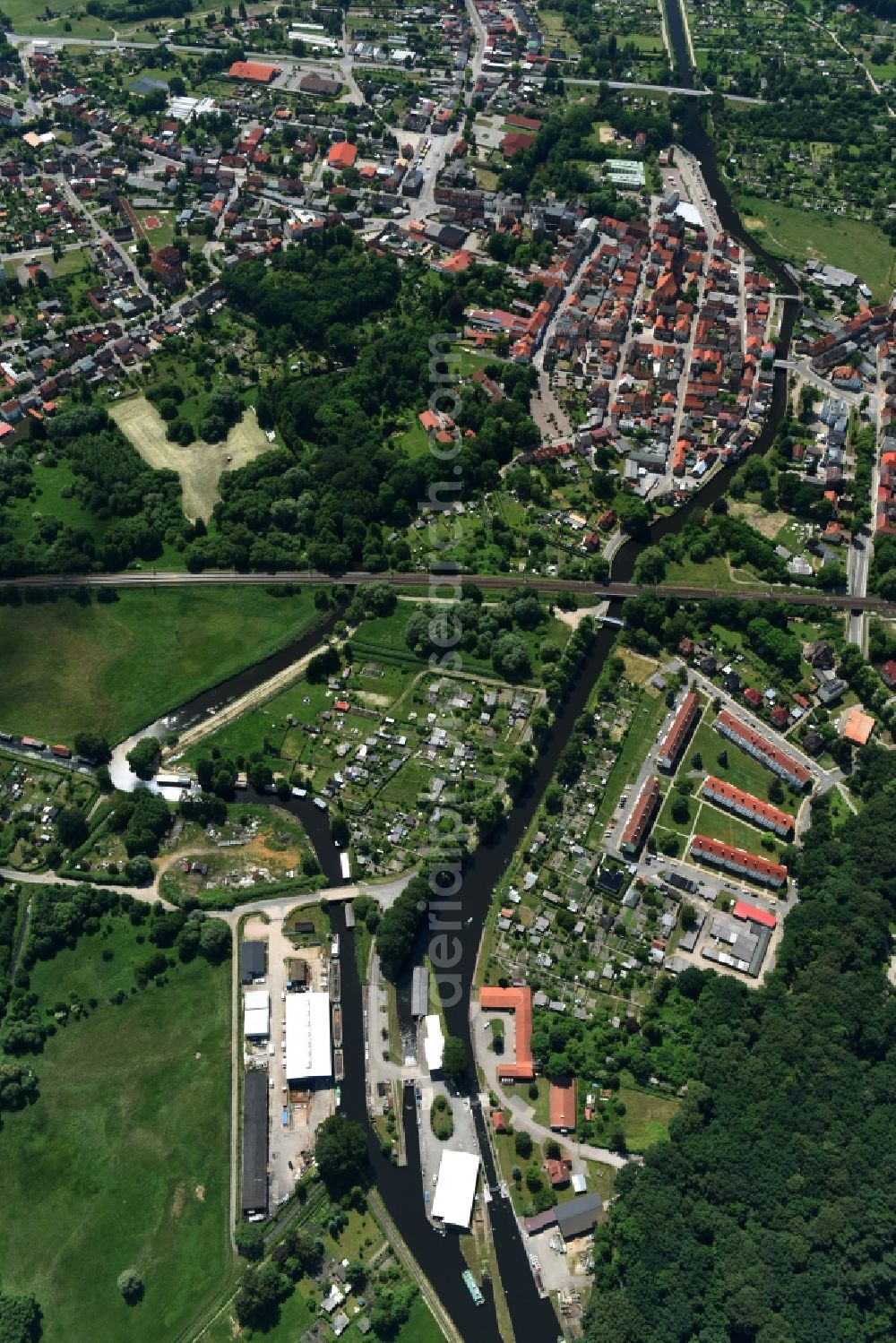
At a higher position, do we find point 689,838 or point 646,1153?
point 689,838

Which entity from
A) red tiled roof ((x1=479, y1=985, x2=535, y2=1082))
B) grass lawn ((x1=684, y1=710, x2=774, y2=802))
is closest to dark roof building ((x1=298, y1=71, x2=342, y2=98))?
grass lawn ((x1=684, y1=710, x2=774, y2=802))

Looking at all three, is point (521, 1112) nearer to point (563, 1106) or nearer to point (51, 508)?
point (563, 1106)

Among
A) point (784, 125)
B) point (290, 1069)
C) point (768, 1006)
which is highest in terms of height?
point (784, 125)

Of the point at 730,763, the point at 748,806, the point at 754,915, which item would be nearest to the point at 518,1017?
the point at 754,915

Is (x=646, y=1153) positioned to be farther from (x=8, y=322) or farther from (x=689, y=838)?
(x=8, y=322)

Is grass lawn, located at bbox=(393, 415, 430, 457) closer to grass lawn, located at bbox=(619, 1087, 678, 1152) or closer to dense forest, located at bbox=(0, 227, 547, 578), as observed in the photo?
dense forest, located at bbox=(0, 227, 547, 578)

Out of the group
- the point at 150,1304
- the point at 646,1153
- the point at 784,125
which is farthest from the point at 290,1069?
the point at 784,125
